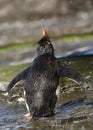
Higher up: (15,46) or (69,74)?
(69,74)

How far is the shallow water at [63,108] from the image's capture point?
22.9ft

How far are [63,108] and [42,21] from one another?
4760 millimetres

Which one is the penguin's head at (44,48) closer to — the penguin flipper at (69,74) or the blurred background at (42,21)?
the penguin flipper at (69,74)

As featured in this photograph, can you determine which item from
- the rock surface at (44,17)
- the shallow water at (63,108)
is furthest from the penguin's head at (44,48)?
the rock surface at (44,17)

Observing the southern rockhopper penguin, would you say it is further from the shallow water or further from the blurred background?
the blurred background

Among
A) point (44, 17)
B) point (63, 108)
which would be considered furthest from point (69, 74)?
point (44, 17)

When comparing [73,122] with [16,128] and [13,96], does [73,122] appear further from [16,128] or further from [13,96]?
[13,96]

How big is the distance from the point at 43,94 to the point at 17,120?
426 mm

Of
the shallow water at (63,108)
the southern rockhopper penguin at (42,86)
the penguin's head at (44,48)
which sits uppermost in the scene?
the penguin's head at (44,48)

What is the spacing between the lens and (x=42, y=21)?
12.4 metres

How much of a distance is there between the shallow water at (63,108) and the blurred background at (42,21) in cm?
216

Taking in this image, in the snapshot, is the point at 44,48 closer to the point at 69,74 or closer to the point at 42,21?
the point at 69,74

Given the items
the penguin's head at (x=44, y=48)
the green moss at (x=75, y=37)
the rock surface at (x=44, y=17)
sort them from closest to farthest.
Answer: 1. the penguin's head at (x=44, y=48)
2. the green moss at (x=75, y=37)
3. the rock surface at (x=44, y=17)

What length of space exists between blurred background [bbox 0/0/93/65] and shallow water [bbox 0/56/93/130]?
2.16m
